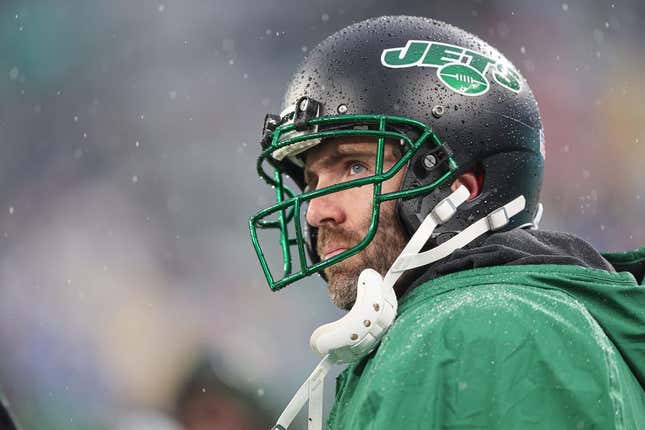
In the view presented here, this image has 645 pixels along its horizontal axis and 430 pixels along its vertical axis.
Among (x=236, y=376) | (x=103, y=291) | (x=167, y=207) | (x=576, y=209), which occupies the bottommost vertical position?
(x=236, y=376)

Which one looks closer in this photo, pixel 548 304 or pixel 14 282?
pixel 548 304

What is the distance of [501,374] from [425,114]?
2.79ft

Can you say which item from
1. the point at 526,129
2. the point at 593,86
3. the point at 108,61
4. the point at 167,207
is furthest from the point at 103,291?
the point at 526,129

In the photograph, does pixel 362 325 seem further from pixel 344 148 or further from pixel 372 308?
pixel 344 148

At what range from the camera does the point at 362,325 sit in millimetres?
1629

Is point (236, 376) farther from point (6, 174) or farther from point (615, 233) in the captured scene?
point (615, 233)

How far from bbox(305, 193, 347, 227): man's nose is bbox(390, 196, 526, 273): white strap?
0.22 m

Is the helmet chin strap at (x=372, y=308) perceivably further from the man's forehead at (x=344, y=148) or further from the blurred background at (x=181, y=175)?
the blurred background at (x=181, y=175)

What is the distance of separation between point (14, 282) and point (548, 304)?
5.04 meters

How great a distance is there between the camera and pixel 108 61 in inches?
236

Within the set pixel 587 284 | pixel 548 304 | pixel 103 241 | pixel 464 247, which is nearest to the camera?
pixel 548 304

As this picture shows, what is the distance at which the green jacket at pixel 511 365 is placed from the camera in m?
1.32

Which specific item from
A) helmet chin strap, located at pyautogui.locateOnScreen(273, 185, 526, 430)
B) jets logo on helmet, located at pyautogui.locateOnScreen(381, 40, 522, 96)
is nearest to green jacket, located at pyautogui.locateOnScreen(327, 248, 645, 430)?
helmet chin strap, located at pyautogui.locateOnScreen(273, 185, 526, 430)

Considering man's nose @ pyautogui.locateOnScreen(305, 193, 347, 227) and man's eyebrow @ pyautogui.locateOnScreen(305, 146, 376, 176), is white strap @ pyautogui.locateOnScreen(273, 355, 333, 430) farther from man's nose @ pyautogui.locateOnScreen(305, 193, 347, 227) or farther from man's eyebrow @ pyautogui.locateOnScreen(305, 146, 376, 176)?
man's eyebrow @ pyautogui.locateOnScreen(305, 146, 376, 176)
